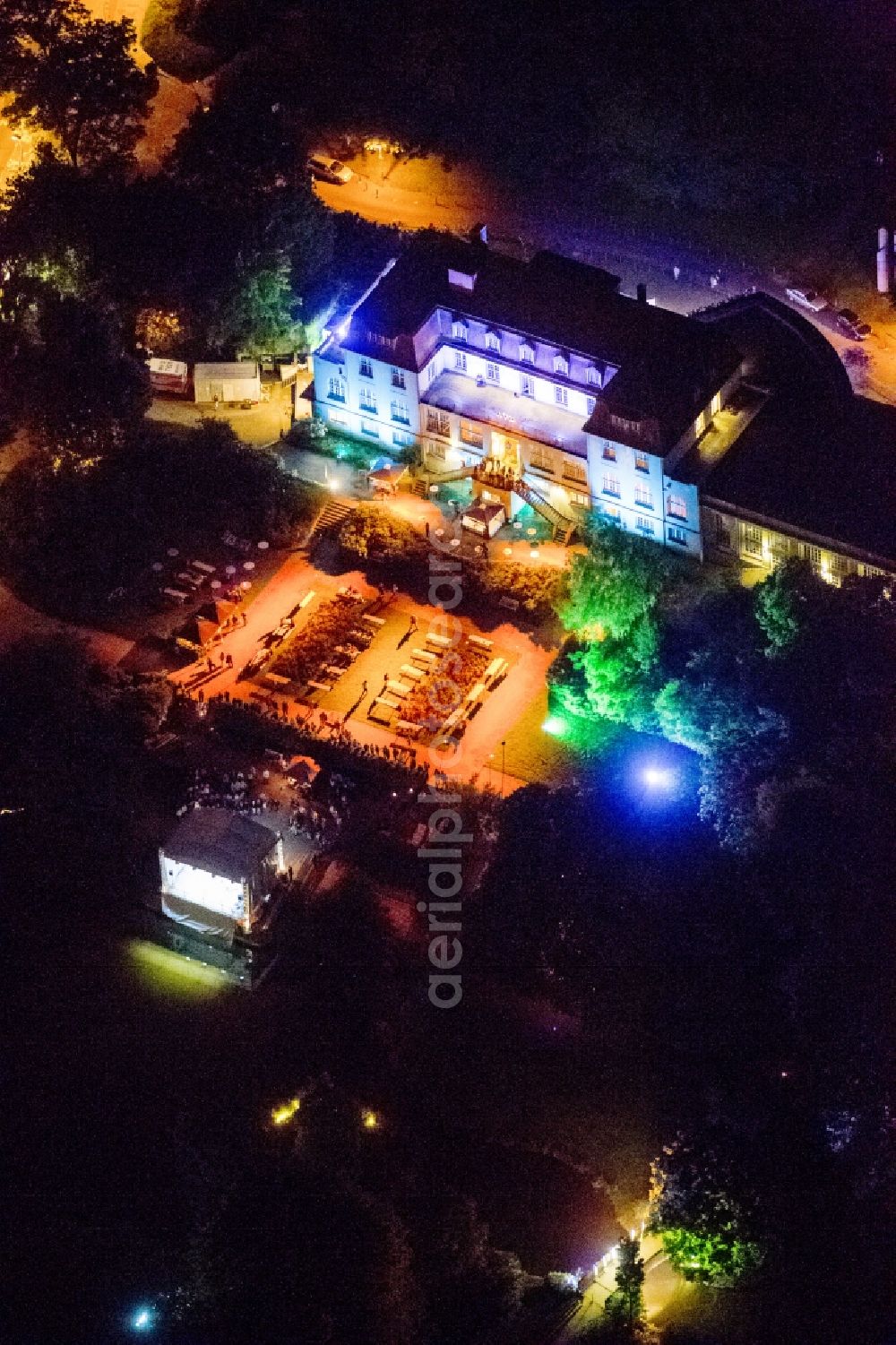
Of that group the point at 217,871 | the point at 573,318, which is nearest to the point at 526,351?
the point at 573,318

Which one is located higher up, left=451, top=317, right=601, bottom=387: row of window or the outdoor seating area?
left=451, top=317, right=601, bottom=387: row of window

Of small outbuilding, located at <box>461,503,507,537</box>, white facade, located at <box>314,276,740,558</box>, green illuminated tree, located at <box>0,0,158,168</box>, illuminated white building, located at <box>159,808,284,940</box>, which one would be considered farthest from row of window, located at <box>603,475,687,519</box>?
green illuminated tree, located at <box>0,0,158,168</box>

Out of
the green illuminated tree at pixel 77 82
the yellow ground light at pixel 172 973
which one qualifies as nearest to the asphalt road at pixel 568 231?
the green illuminated tree at pixel 77 82

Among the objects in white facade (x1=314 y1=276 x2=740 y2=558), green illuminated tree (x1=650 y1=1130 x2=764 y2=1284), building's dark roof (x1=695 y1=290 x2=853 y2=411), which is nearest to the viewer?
green illuminated tree (x1=650 y1=1130 x2=764 y2=1284)

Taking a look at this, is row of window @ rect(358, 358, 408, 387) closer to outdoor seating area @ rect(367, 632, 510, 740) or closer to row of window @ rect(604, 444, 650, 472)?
row of window @ rect(604, 444, 650, 472)

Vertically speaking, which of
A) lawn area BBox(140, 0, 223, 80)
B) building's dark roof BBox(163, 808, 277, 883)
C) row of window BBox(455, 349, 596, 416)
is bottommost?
building's dark roof BBox(163, 808, 277, 883)

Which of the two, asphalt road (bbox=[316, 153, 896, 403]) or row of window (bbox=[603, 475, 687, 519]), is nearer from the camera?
row of window (bbox=[603, 475, 687, 519])

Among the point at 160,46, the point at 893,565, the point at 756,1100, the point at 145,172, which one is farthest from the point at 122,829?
the point at 160,46

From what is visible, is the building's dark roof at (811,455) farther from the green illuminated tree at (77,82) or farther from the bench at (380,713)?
the green illuminated tree at (77,82)
